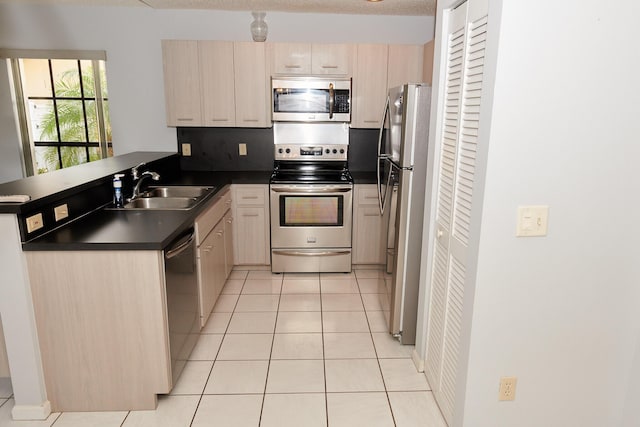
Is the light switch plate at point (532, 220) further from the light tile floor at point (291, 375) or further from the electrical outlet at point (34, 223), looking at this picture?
the electrical outlet at point (34, 223)

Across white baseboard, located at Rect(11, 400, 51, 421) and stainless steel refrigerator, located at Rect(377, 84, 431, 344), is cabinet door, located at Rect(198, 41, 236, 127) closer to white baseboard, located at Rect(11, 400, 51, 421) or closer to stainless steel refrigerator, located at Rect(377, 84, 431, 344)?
stainless steel refrigerator, located at Rect(377, 84, 431, 344)

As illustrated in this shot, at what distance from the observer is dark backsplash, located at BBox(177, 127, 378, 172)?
443cm

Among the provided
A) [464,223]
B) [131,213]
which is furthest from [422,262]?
[131,213]

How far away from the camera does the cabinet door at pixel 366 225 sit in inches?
158

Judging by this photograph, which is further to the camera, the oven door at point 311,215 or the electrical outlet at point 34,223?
the oven door at point 311,215

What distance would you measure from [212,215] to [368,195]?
1.51 meters

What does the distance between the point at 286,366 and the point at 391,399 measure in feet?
2.19

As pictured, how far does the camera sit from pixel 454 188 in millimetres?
2008

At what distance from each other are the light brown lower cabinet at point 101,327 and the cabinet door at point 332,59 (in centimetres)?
264


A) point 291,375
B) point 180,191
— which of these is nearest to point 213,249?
point 180,191

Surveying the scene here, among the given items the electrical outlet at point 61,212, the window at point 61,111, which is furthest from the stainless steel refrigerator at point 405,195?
the window at point 61,111

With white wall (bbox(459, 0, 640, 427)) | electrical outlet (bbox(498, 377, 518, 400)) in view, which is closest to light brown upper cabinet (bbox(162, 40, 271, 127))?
white wall (bbox(459, 0, 640, 427))

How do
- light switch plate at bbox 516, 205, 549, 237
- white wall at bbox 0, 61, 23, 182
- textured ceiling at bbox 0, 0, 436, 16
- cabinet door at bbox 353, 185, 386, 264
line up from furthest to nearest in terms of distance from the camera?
1. white wall at bbox 0, 61, 23, 182
2. cabinet door at bbox 353, 185, 386, 264
3. textured ceiling at bbox 0, 0, 436, 16
4. light switch plate at bbox 516, 205, 549, 237

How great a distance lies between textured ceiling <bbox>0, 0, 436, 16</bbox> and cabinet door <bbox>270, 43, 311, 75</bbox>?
358 millimetres
